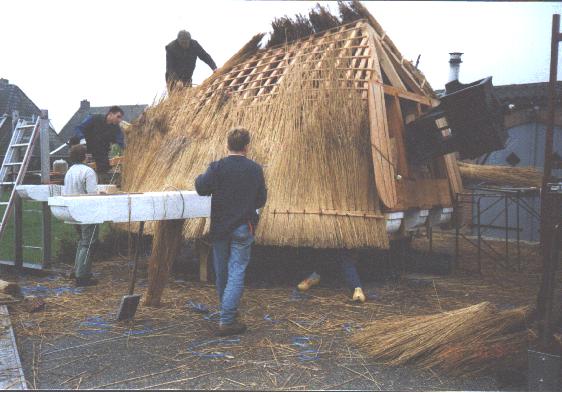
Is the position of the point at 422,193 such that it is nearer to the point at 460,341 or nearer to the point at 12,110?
the point at 460,341

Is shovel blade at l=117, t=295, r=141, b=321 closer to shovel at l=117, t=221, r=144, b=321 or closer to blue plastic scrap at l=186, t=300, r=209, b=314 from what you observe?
shovel at l=117, t=221, r=144, b=321

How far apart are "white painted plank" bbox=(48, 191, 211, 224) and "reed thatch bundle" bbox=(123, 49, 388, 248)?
4.58ft

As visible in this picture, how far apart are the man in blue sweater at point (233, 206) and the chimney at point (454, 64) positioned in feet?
29.1

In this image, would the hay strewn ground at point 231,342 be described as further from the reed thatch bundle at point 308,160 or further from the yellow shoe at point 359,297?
the reed thatch bundle at point 308,160

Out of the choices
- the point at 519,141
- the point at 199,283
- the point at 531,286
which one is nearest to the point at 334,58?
the point at 199,283

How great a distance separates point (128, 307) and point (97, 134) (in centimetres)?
337

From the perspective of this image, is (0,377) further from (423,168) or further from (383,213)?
(423,168)

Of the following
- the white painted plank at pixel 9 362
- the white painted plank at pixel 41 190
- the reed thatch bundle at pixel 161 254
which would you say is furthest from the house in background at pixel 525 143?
the white painted plank at pixel 9 362

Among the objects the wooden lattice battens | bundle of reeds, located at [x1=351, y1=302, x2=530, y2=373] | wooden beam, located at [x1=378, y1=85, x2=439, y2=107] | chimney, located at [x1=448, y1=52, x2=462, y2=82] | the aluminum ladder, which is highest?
chimney, located at [x1=448, y1=52, x2=462, y2=82]

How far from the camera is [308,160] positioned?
20.0 feet

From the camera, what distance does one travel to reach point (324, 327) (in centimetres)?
476

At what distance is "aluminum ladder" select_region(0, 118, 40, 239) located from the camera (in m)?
6.57

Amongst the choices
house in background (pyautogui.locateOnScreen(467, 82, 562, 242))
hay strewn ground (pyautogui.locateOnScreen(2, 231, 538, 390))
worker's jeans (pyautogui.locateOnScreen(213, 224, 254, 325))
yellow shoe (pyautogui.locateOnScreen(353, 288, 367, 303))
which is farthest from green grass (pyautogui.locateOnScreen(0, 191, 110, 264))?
house in background (pyautogui.locateOnScreen(467, 82, 562, 242))

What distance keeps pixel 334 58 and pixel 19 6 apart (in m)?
3.90
